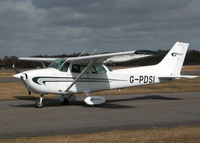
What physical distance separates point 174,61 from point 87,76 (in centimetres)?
513

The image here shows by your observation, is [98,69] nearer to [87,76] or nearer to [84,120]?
[87,76]

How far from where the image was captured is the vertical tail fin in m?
17.8

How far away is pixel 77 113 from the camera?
12570 millimetres

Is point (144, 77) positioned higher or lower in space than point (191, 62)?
higher

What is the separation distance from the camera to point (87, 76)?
50.9 feet

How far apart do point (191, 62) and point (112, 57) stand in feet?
316

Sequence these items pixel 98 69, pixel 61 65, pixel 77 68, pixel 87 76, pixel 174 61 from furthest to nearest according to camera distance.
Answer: pixel 174 61 → pixel 98 69 → pixel 87 76 → pixel 77 68 → pixel 61 65

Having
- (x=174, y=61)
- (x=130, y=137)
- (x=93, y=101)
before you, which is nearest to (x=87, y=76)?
(x=93, y=101)

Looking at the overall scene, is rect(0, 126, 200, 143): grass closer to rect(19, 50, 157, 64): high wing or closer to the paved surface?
the paved surface

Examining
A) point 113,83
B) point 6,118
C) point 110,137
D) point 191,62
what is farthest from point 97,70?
point 191,62

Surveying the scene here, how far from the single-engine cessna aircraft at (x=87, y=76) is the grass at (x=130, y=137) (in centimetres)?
462

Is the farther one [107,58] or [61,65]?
[61,65]

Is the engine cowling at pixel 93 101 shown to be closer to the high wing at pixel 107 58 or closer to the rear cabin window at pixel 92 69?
the rear cabin window at pixel 92 69

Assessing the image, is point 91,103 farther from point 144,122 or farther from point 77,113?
point 144,122
